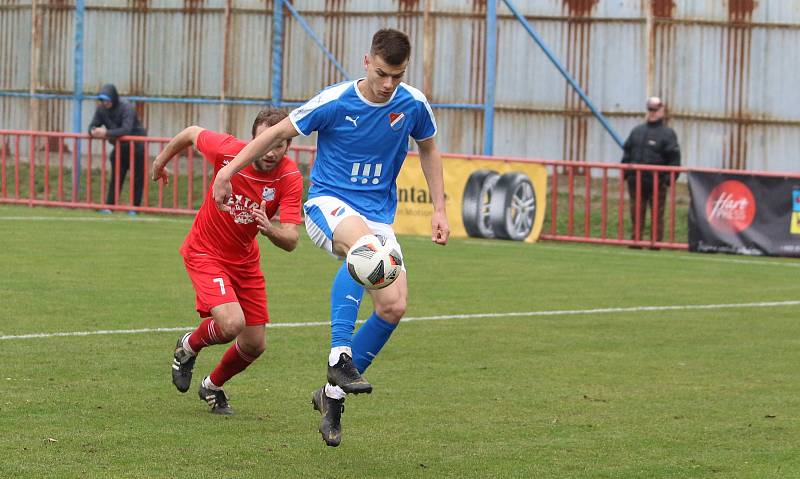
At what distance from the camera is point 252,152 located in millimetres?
7664

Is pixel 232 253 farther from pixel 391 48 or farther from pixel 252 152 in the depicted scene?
pixel 391 48

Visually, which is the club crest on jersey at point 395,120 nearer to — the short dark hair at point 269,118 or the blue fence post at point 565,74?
the short dark hair at point 269,118

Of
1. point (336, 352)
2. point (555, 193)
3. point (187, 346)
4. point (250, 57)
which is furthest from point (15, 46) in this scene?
point (336, 352)

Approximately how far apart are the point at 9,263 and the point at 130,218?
6.89 m

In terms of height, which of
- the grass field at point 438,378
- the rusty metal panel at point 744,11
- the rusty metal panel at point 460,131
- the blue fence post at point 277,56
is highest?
the rusty metal panel at point 744,11

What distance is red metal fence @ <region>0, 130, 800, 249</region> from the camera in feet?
71.2

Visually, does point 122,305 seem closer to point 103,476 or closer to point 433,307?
point 433,307

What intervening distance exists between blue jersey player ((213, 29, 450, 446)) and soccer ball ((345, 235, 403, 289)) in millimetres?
116

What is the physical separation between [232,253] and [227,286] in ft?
0.69

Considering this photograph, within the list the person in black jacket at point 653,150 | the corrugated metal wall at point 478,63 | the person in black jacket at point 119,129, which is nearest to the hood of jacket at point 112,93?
the person in black jacket at point 119,129

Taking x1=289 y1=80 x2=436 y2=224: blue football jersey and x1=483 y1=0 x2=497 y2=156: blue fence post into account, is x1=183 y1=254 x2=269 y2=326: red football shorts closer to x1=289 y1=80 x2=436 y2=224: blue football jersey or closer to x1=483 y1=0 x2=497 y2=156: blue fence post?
x1=289 y1=80 x2=436 y2=224: blue football jersey

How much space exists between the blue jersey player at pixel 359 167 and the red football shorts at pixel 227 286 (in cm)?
75

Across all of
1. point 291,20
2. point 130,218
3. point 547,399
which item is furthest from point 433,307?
point 291,20

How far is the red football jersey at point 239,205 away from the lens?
8508 mm
